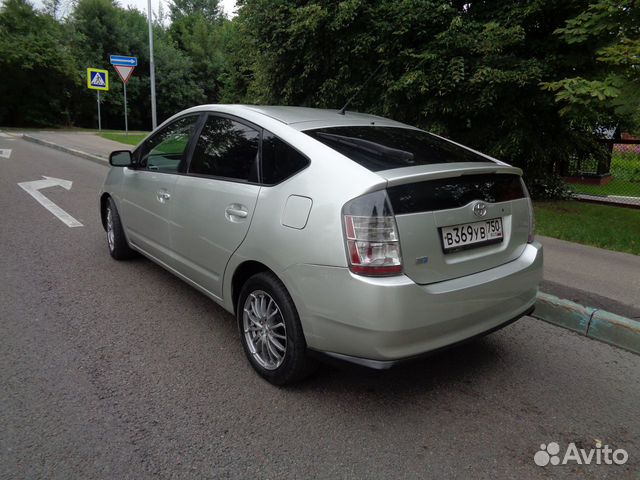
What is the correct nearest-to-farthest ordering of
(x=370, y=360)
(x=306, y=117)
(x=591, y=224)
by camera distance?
(x=370, y=360) → (x=306, y=117) → (x=591, y=224)

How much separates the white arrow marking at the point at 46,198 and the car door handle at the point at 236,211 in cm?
437

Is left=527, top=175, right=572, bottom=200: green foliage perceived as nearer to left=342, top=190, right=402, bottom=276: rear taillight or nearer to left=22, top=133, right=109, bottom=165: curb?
left=342, top=190, right=402, bottom=276: rear taillight

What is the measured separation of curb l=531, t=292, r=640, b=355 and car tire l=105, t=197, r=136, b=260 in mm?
3930

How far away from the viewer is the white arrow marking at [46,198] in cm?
694

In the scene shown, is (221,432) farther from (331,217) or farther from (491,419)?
(491,419)

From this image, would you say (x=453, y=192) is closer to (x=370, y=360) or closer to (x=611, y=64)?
(x=370, y=360)

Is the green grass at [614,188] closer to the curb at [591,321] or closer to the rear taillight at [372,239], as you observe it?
the curb at [591,321]

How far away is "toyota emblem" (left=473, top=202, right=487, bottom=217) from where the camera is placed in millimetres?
2754

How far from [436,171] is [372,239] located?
57 centimetres

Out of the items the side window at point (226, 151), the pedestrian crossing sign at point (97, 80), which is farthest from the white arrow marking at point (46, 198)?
the pedestrian crossing sign at point (97, 80)

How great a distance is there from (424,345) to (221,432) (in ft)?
3.66

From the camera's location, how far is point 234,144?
3.38 m

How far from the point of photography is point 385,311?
240cm

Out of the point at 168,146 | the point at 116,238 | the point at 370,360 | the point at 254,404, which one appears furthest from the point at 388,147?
the point at 116,238
